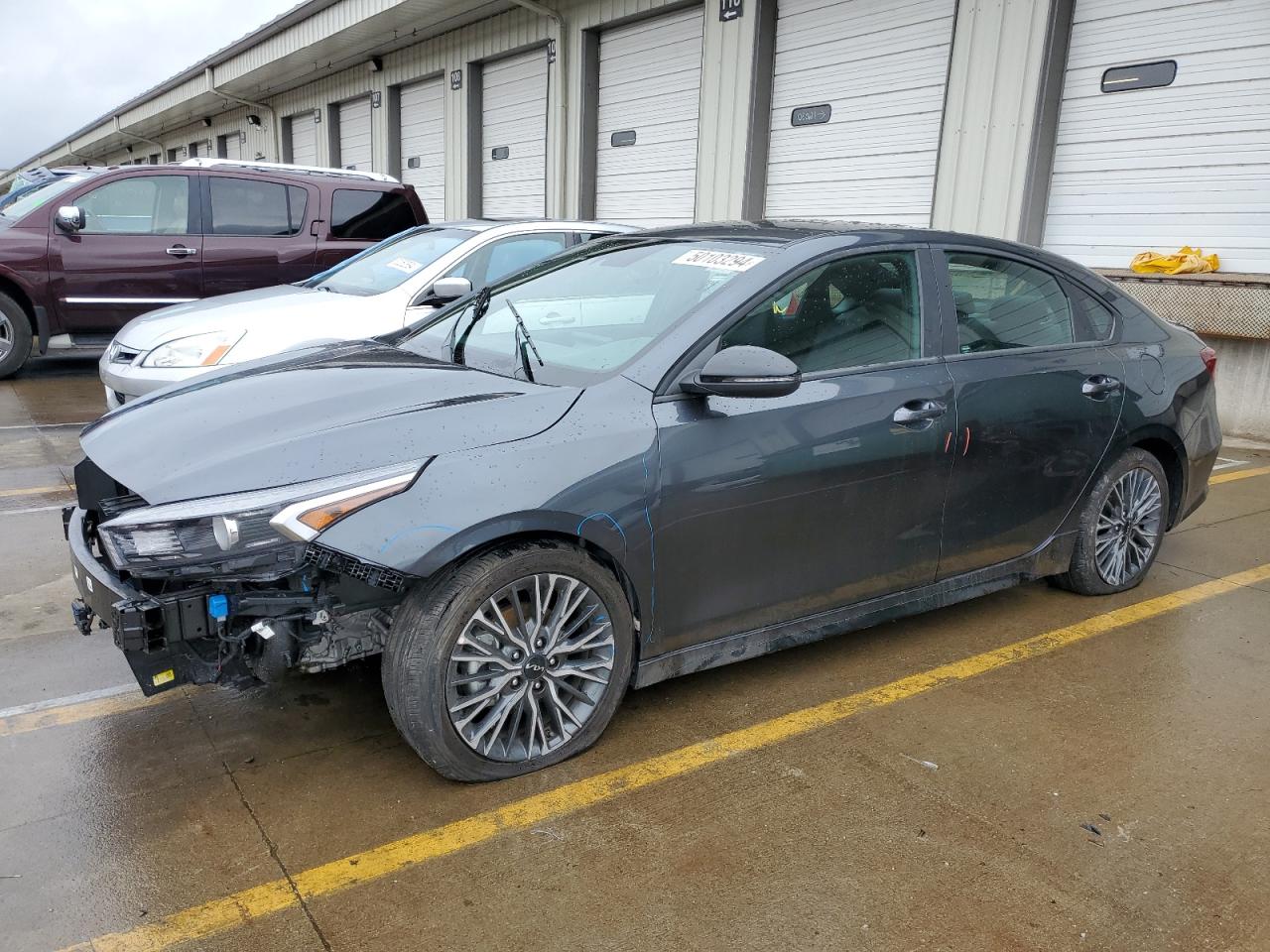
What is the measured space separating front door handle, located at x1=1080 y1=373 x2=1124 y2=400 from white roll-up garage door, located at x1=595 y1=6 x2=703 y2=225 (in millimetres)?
8692

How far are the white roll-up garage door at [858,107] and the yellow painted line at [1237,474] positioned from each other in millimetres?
3905

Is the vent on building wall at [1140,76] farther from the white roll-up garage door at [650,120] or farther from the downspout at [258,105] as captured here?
the downspout at [258,105]

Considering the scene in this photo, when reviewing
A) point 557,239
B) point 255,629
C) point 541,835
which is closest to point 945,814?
point 541,835

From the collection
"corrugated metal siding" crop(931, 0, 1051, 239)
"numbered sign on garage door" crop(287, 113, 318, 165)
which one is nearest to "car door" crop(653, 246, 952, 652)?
"corrugated metal siding" crop(931, 0, 1051, 239)

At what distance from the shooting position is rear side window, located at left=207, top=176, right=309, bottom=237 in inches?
367

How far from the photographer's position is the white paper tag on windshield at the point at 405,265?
21.6ft

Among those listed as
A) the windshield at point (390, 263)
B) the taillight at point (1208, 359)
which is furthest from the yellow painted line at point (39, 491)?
the taillight at point (1208, 359)

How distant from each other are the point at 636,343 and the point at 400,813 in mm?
1553

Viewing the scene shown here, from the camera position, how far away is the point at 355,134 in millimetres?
20281

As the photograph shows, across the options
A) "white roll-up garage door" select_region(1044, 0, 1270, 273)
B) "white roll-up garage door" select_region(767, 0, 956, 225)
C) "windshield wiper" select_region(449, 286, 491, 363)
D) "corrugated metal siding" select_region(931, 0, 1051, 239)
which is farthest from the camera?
"white roll-up garage door" select_region(767, 0, 956, 225)

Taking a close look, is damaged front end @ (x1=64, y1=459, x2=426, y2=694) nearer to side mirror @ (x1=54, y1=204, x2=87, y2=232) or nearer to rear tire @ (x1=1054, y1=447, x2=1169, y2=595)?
rear tire @ (x1=1054, y1=447, x2=1169, y2=595)

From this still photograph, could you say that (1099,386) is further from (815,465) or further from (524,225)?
(524,225)

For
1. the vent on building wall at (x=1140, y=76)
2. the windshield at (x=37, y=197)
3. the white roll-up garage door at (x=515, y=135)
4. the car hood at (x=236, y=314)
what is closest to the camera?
the car hood at (x=236, y=314)

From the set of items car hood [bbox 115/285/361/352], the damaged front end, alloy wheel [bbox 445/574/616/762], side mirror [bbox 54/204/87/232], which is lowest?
alloy wheel [bbox 445/574/616/762]
